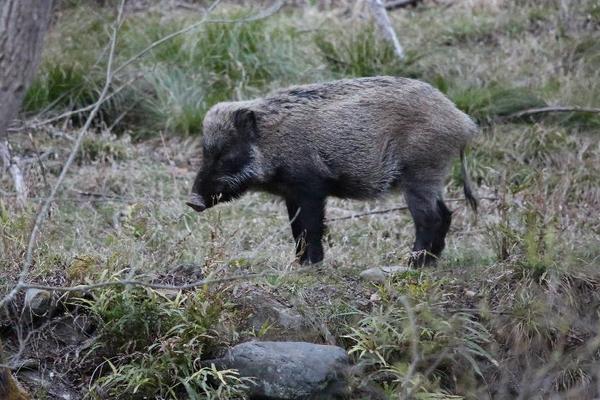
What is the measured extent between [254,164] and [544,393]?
231 centimetres

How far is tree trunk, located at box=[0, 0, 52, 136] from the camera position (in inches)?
187

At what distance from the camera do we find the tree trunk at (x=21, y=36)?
4.75 meters

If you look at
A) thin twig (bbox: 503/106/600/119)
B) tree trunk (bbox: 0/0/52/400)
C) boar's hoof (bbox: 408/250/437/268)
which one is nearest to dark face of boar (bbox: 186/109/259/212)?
boar's hoof (bbox: 408/250/437/268)

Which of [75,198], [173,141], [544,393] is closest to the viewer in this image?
[544,393]

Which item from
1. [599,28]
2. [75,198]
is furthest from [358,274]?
[599,28]

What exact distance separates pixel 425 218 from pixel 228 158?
1.28 m

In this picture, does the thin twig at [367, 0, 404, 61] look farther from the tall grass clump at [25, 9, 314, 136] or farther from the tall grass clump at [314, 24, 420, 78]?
the tall grass clump at [25, 9, 314, 136]

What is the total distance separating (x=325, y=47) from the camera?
10922 mm

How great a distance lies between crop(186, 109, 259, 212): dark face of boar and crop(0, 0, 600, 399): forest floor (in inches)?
13.1

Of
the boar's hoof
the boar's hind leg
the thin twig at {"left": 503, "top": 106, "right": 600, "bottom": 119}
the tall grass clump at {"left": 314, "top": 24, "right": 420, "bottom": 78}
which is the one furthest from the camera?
the tall grass clump at {"left": 314, "top": 24, "right": 420, "bottom": 78}

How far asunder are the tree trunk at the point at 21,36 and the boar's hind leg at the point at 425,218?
2730 millimetres

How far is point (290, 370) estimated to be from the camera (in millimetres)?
5250

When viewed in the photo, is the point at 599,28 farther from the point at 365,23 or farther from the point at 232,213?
the point at 232,213

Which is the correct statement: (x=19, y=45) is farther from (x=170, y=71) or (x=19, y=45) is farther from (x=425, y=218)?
(x=170, y=71)
